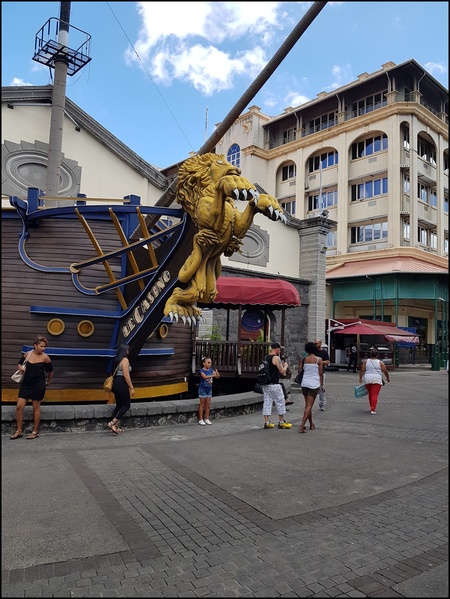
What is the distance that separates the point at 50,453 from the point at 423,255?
31.2m

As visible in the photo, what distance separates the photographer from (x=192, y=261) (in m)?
7.53

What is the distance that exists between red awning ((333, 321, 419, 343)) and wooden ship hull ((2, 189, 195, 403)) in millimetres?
16442

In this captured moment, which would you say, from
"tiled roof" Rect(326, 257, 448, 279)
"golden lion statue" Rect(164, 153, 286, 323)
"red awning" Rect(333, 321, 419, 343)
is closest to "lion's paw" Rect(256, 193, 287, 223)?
"golden lion statue" Rect(164, 153, 286, 323)

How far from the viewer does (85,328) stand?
8711mm

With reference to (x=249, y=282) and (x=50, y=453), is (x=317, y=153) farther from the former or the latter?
(x=50, y=453)

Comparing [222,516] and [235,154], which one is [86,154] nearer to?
[222,516]

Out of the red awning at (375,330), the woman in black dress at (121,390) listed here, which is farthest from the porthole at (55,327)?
the red awning at (375,330)

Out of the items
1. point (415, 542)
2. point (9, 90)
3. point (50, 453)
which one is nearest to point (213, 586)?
point (415, 542)

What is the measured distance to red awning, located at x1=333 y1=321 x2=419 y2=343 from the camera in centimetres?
2357

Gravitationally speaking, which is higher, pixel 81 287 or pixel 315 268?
pixel 315 268

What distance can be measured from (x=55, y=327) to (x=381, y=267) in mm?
26184

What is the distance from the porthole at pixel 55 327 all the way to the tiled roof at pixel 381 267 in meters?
23.2

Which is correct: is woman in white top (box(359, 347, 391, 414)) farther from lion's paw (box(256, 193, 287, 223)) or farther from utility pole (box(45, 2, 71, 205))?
utility pole (box(45, 2, 71, 205))

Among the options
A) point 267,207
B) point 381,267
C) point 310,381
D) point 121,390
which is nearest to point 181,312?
point 121,390
